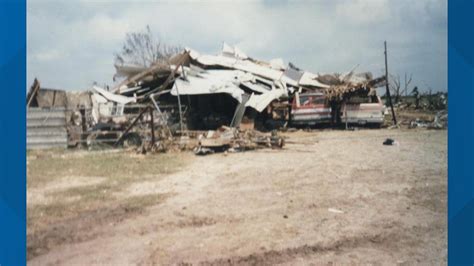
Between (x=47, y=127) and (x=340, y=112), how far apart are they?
8.04m

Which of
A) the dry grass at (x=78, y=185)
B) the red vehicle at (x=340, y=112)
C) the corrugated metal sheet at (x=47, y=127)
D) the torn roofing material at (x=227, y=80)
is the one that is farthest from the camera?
the torn roofing material at (x=227, y=80)

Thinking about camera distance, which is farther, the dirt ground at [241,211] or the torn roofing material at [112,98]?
the torn roofing material at [112,98]

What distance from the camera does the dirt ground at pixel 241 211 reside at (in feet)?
9.93

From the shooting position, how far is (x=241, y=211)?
395cm

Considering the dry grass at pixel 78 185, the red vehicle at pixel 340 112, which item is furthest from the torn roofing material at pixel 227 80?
the dry grass at pixel 78 185

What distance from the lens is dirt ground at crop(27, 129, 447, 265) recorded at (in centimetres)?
303

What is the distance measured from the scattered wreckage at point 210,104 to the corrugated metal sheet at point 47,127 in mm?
409

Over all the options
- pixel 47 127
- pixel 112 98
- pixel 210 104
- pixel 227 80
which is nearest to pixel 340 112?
pixel 227 80

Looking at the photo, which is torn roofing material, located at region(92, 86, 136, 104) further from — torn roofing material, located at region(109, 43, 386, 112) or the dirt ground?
the dirt ground

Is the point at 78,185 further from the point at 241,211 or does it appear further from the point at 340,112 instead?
the point at 340,112

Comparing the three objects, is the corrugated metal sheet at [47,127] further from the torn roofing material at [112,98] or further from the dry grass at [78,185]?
the torn roofing material at [112,98]

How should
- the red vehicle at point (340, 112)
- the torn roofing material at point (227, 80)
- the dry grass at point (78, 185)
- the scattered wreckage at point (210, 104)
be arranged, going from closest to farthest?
the dry grass at point (78, 185), the scattered wreckage at point (210, 104), the red vehicle at point (340, 112), the torn roofing material at point (227, 80)

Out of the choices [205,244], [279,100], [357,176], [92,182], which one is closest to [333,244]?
[205,244]

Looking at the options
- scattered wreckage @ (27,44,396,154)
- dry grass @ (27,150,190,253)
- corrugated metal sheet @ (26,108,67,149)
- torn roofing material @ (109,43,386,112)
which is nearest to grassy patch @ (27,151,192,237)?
dry grass @ (27,150,190,253)
